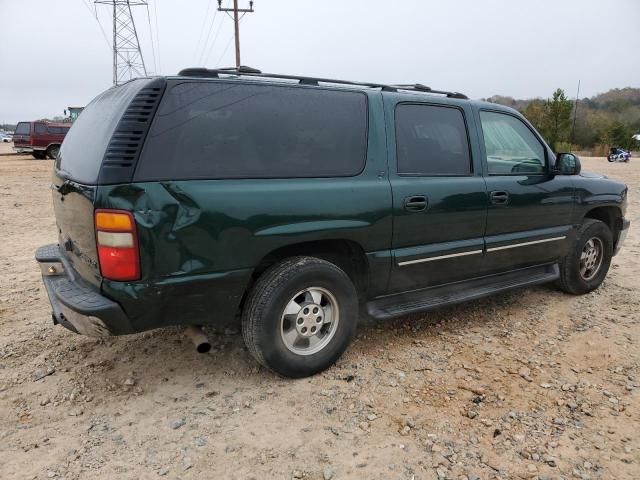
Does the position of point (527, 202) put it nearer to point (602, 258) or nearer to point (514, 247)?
point (514, 247)

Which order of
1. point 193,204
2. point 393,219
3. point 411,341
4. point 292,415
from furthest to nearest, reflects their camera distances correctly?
point 411,341 → point 393,219 → point 292,415 → point 193,204

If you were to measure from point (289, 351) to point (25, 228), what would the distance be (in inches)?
255

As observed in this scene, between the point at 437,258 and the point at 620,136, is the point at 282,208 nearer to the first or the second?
the point at 437,258

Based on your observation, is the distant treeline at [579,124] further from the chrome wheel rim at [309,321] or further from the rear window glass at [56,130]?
the chrome wheel rim at [309,321]

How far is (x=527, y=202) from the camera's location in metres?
3.98

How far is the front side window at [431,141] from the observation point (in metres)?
3.38

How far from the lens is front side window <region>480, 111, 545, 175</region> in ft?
12.8

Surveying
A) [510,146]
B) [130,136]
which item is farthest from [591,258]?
[130,136]

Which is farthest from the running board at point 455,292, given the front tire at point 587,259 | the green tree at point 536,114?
the green tree at point 536,114

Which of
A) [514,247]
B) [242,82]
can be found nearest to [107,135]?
[242,82]

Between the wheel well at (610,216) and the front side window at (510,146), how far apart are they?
106cm

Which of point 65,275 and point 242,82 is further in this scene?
point 65,275

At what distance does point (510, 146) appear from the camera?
4.11m

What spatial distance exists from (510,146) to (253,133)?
7.99 feet
